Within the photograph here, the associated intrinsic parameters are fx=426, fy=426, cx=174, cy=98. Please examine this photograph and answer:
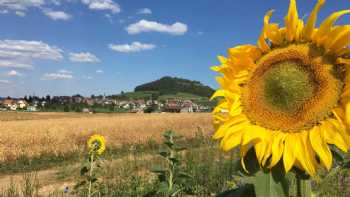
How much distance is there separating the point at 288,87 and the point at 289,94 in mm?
24

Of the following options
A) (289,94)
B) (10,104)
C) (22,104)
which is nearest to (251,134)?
(289,94)

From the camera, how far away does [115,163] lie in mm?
10867

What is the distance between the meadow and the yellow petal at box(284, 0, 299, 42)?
466mm

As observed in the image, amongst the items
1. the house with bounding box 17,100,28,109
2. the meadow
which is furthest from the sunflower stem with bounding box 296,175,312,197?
the house with bounding box 17,100,28,109

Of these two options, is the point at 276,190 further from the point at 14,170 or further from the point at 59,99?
the point at 59,99

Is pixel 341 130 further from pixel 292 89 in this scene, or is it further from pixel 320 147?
pixel 292 89

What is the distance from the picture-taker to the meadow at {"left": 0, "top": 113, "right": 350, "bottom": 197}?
5.73 metres

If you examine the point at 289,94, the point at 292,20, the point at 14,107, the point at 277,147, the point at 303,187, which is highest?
the point at 14,107

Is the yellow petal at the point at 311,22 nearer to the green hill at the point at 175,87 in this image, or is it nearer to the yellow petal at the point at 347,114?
the yellow petal at the point at 347,114

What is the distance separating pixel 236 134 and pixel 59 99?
89.1 meters

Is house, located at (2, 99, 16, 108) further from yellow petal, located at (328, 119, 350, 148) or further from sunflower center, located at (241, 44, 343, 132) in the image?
yellow petal, located at (328, 119, 350, 148)

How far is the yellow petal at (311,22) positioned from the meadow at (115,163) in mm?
463

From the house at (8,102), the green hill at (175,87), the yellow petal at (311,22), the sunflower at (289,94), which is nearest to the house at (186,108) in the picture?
the green hill at (175,87)

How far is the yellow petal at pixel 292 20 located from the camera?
53.2 inches
